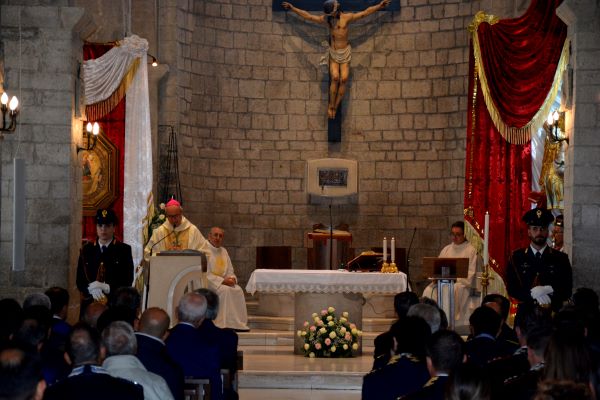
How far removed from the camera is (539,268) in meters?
9.23

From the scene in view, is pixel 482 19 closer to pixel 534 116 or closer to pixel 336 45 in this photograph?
pixel 534 116

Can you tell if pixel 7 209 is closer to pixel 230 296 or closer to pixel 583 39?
pixel 230 296

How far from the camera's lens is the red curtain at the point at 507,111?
11320 millimetres

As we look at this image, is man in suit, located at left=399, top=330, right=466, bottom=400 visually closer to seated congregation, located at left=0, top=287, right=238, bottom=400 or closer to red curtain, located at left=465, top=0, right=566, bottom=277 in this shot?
seated congregation, located at left=0, top=287, right=238, bottom=400

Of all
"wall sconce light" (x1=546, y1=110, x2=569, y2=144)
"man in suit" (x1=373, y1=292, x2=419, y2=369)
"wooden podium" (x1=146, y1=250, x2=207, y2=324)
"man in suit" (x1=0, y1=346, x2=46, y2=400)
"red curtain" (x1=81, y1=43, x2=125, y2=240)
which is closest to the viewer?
"man in suit" (x1=0, y1=346, x2=46, y2=400)

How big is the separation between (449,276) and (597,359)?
6042 mm

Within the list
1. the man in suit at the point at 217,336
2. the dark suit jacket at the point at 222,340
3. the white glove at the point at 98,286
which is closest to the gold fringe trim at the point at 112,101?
the white glove at the point at 98,286

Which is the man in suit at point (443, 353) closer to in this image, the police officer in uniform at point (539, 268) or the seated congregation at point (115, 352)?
the seated congregation at point (115, 352)

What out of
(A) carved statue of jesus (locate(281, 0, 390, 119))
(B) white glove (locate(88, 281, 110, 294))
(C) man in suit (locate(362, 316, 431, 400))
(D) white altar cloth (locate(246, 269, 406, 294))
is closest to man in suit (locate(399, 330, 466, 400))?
(C) man in suit (locate(362, 316, 431, 400))

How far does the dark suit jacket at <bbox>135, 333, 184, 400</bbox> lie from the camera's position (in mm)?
5535

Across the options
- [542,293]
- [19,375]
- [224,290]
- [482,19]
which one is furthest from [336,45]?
[19,375]

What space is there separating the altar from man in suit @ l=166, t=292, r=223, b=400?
5.05m

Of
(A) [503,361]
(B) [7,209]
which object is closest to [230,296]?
(B) [7,209]

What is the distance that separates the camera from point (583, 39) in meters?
10.5
